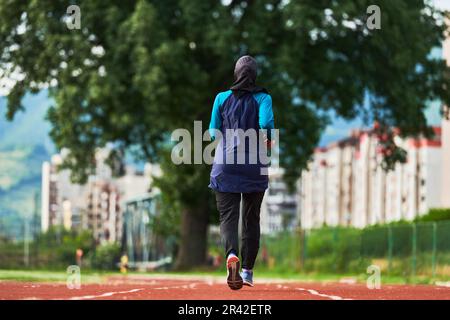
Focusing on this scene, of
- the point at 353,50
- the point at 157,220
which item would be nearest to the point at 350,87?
the point at 353,50

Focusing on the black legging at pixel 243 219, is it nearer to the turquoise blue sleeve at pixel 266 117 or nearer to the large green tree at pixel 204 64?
the turquoise blue sleeve at pixel 266 117

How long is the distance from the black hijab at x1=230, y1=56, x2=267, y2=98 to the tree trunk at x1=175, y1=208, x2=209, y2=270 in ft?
104

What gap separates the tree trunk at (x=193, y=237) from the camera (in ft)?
145

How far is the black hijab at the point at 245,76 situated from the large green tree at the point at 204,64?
75.8 ft

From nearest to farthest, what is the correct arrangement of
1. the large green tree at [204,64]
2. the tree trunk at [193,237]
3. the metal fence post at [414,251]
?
the metal fence post at [414,251]
the large green tree at [204,64]
the tree trunk at [193,237]

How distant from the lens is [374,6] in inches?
1516

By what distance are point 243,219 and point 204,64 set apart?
28.1 meters

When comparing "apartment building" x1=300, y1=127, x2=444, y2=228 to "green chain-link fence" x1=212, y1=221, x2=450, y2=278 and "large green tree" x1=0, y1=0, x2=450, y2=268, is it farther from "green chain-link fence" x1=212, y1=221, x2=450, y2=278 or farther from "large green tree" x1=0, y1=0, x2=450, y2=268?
"large green tree" x1=0, y1=0, x2=450, y2=268

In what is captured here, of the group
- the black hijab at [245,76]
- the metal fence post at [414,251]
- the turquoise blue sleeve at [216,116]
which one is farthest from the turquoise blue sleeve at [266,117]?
the metal fence post at [414,251]

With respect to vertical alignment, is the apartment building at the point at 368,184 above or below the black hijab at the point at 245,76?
above

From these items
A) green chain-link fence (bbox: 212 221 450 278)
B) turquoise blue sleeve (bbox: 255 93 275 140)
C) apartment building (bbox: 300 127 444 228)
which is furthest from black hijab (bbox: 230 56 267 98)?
apartment building (bbox: 300 127 444 228)

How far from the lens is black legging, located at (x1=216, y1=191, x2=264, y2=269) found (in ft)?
41.3

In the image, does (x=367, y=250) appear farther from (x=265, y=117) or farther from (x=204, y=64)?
(x=265, y=117)
